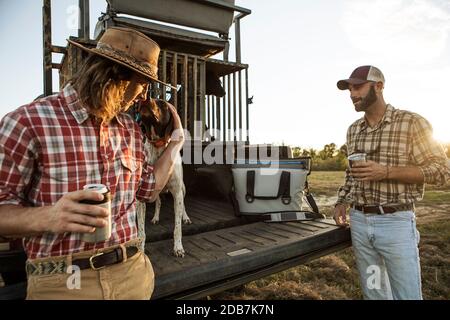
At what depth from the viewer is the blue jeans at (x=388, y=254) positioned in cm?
246

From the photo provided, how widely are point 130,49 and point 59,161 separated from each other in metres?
0.72

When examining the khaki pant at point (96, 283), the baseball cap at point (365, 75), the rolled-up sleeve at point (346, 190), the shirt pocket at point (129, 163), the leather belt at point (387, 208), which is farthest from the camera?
the rolled-up sleeve at point (346, 190)

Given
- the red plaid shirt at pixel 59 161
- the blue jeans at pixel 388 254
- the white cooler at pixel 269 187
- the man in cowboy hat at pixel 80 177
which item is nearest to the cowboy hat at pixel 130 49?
the man in cowboy hat at pixel 80 177

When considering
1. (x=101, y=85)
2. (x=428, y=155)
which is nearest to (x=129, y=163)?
(x=101, y=85)

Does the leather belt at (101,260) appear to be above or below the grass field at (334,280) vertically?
above

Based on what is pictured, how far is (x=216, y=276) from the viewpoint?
2.61m

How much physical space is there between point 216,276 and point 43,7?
4.38 meters

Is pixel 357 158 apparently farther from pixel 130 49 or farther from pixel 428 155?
pixel 130 49

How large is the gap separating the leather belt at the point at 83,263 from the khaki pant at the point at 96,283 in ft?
0.05

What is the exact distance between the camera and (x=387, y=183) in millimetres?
2672

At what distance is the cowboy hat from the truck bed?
1639 millimetres

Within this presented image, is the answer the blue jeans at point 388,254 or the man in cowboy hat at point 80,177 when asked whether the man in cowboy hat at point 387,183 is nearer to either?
the blue jeans at point 388,254
